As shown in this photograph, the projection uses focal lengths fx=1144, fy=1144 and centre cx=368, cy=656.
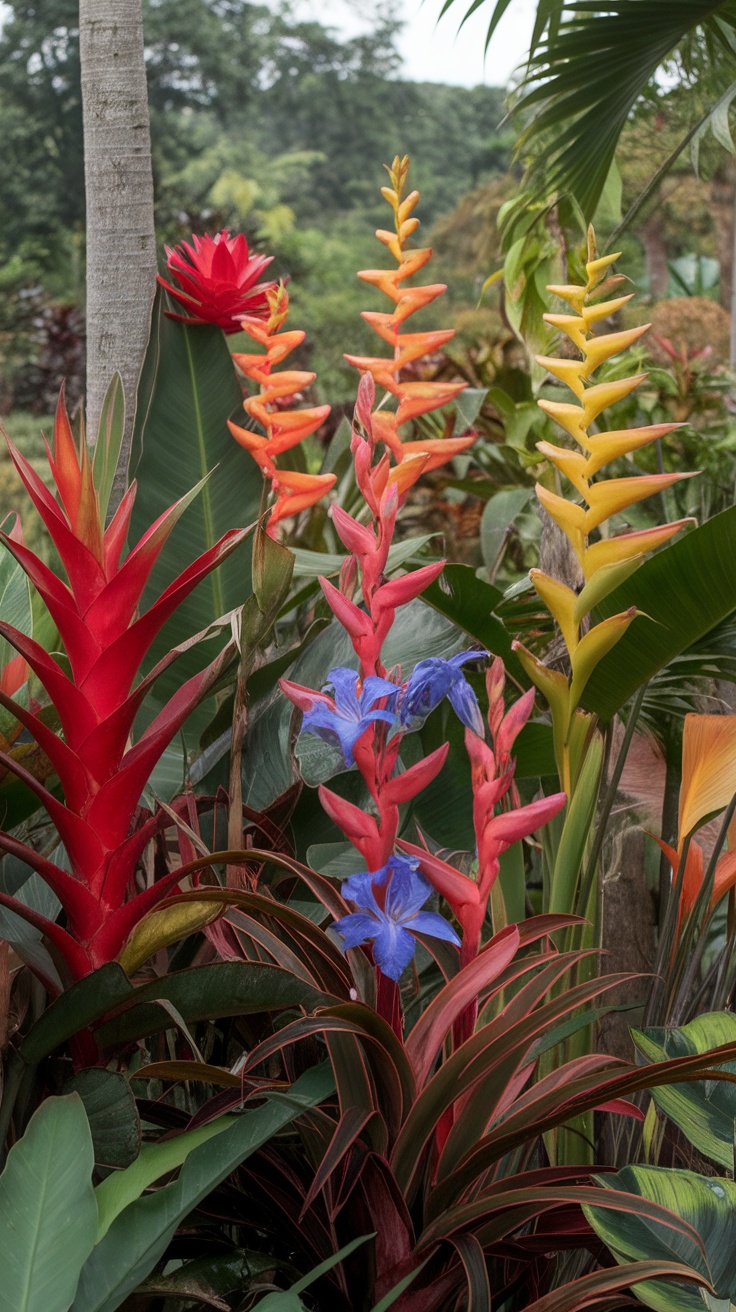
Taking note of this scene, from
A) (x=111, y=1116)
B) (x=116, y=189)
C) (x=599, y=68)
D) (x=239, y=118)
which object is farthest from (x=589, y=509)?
(x=239, y=118)

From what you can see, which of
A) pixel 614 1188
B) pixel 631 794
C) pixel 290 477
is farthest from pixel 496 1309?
pixel 631 794

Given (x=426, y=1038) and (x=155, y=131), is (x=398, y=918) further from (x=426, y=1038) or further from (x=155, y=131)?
(x=155, y=131)

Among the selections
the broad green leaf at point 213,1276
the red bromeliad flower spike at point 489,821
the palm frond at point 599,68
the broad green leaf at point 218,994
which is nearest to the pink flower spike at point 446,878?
the red bromeliad flower spike at point 489,821

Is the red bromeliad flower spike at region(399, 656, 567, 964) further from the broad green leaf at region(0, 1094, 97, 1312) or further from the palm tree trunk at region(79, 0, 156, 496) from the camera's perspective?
the palm tree trunk at region(79, 0, 156, 496)

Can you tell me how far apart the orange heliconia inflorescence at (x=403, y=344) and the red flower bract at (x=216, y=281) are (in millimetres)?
329

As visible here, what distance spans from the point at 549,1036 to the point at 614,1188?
126 millimetres

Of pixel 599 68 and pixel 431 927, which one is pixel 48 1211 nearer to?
pixel 431 927

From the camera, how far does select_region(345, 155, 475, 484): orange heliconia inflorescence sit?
105cm

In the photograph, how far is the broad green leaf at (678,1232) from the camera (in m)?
0.81

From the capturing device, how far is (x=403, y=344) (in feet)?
3.69

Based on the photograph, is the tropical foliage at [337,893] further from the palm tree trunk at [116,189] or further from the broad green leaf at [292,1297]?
the palm tree trunk at [116,189]

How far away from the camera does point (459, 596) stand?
1.27 metres

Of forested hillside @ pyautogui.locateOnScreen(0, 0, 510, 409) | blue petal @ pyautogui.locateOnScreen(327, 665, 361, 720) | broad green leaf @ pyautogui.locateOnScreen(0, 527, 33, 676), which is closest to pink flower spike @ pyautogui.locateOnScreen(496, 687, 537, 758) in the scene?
blue petal @ pyautogui.locateOnScreen(327, 665, 361, 720)

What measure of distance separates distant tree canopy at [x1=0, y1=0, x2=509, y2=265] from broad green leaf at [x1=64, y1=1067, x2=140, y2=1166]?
12764 mm
